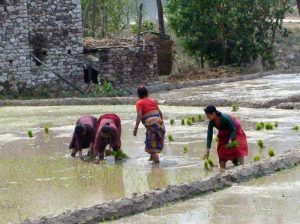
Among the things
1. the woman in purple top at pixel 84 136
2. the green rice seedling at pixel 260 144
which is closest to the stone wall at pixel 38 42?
the woman in purple top at pixel 84 136

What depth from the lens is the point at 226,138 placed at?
495 inches

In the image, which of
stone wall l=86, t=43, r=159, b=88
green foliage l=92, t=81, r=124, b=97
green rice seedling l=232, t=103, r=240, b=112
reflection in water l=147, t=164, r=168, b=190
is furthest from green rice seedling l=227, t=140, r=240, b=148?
→ stone wall l=86, t=43, r=159, b=88

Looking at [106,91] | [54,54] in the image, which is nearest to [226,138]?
[106,91]

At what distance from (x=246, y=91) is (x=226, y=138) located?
1344 centimetres

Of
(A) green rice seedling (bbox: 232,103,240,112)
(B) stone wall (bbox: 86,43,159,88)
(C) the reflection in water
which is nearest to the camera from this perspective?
(C) the reflection in water

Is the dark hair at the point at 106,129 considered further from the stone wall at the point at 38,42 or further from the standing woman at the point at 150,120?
the stone wall at the point at 38,42

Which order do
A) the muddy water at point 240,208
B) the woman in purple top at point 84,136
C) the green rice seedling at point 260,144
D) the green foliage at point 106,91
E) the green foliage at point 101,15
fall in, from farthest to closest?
1. the green foliage at point 101,15
2. the green foliage at point 106,91
3. the green rice seedling at point 260,144
4. the woman in purple top at point 84,136
5. the muddy water at point 240,208

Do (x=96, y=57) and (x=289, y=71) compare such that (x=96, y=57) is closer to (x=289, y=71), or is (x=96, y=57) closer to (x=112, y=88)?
(x=112, y=88)

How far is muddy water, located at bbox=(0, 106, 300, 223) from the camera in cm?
1067

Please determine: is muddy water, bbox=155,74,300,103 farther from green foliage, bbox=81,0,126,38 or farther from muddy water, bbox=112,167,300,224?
muddy water, bbox=112,167,300,224

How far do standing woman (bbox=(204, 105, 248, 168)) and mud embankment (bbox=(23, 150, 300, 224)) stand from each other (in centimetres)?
49

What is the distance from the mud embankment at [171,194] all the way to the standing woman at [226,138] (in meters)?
0.49

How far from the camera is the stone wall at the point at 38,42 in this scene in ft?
92.5

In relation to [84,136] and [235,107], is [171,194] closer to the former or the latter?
[84,136]
